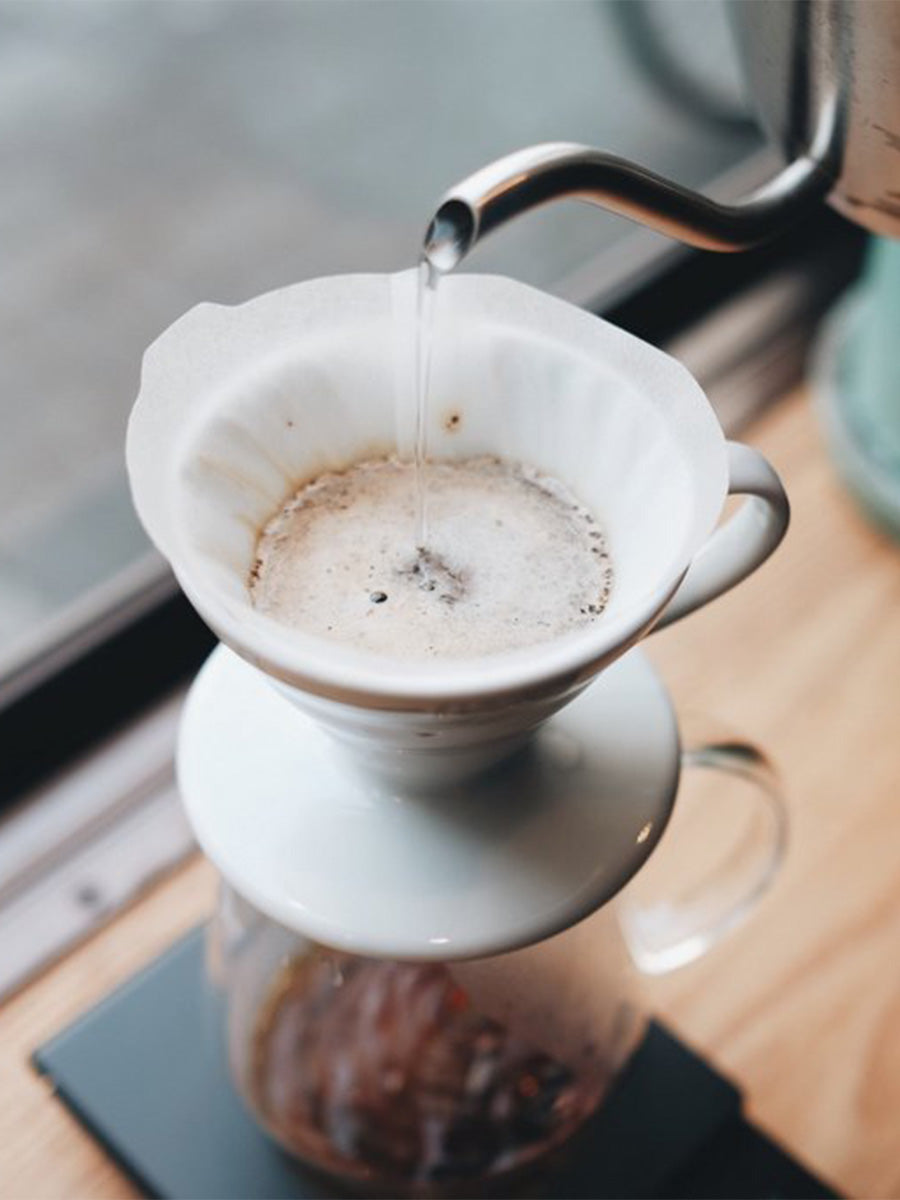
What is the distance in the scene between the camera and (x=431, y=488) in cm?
47

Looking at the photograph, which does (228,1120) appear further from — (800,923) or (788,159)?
(788,159)

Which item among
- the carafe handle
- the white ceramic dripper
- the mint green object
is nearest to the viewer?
the white ceramic dripper

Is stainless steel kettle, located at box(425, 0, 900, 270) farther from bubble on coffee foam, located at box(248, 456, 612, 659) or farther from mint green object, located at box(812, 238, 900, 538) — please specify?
mint green object, located at box(812, 238, 900, 538)

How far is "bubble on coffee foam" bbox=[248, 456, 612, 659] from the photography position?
43 centimetres

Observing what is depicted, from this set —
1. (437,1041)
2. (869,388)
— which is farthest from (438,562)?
(869,388)

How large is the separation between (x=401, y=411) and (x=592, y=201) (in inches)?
3.2

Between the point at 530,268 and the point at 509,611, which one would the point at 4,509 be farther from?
the point at 509,611

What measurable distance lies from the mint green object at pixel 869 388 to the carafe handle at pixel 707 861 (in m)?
0.20

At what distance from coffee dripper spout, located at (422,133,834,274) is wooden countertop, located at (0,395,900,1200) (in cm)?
29

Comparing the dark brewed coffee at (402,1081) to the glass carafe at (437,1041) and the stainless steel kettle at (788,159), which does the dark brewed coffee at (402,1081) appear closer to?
the glass carafe at (437,1041)

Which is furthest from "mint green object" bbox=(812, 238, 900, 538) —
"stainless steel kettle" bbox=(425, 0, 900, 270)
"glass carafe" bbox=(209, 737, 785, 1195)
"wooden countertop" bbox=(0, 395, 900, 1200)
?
"glass carafe" bbox=(209, 737, 785, 1195)

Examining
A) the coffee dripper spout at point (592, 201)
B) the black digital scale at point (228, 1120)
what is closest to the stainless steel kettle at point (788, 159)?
the coffee dripper spout at point (592, 201)

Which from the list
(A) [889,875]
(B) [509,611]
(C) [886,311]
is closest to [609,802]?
(B) [509,611]

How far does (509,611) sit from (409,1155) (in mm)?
228
